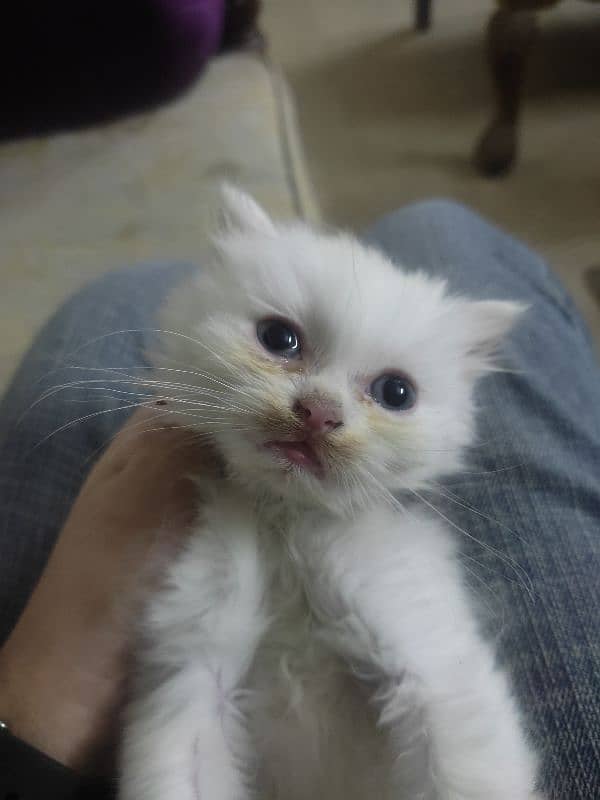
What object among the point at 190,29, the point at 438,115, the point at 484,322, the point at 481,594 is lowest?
the point at 438,115

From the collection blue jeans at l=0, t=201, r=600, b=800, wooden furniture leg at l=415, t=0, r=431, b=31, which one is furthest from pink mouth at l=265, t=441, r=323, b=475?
wooden furniture leg at l=415, t=0, r=431, b=31

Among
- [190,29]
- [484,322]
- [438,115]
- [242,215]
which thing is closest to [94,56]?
[190,29]

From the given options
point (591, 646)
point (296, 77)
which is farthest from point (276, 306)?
point (296, 77)

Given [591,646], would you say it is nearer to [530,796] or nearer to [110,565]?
[530,796]

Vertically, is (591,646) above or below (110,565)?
below

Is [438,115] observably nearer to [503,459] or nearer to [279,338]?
[503,459]

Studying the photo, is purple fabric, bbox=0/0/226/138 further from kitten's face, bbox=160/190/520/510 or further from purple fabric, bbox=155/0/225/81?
kitten's face, bbox=160/190/520/510

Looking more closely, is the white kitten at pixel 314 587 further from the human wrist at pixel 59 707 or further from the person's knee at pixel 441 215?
the person's knee at pixel 441 215
